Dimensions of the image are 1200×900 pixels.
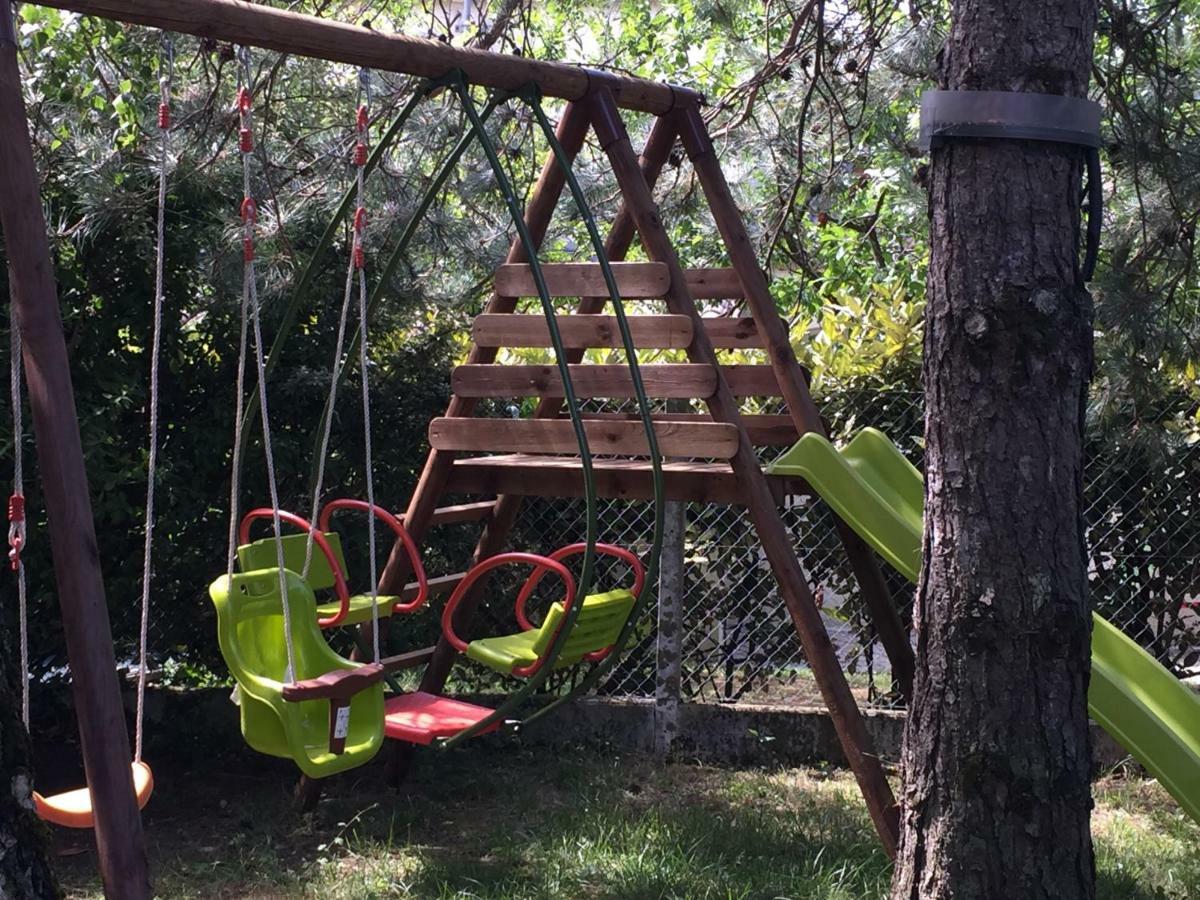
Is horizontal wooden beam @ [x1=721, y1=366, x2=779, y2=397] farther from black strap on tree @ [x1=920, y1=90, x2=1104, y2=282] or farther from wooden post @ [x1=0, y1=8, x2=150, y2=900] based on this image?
wooden post @ [x1=0, y1=8, x2=150, y2=900]

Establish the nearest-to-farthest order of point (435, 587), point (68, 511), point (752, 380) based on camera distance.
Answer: point (68, 511) < point (752, 380) < point (435, 587)

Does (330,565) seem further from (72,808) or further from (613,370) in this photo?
(72,808)

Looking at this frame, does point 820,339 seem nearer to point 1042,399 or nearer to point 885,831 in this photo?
point 885,831

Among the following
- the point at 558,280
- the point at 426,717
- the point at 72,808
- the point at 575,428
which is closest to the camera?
the point at 72,808

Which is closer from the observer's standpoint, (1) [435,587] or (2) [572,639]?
(2) [572,639]

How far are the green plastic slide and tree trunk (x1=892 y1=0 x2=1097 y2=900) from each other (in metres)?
0.62

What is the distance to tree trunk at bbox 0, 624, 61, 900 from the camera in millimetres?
2344

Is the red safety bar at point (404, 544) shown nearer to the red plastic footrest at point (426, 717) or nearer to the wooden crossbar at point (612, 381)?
the red plastic footrest at point (426, 717)

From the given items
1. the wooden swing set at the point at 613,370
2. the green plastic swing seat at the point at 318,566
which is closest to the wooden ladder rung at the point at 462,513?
the wooden swing set at the point at 613,370

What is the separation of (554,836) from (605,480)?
1183 mm

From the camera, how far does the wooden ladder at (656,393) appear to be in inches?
158

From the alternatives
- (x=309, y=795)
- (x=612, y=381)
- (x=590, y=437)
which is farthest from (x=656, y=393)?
(x=309, y=795)

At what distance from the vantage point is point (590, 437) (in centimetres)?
422

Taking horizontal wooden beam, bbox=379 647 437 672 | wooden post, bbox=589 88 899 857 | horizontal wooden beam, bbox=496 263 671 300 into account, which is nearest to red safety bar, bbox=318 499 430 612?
horizontal wooden beam, bbox=379 647 437 672
